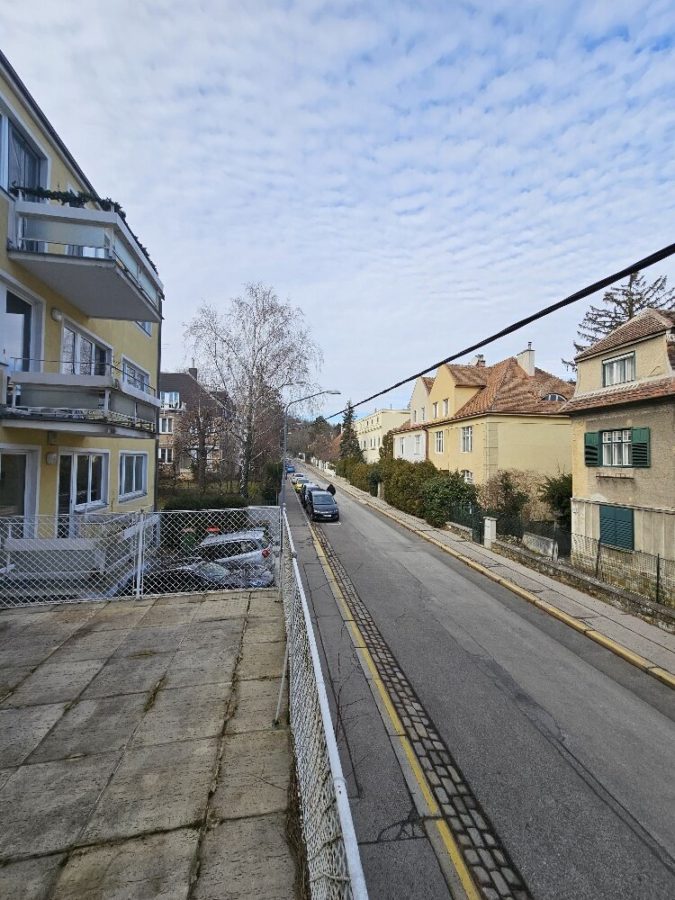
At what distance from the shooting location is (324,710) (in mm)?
2475

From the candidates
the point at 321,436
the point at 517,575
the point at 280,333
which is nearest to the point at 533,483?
the point at 517,575

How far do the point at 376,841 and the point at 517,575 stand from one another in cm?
1042

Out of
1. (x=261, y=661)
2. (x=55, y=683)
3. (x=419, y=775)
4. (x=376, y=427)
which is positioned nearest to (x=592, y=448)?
(x=419, y=775)

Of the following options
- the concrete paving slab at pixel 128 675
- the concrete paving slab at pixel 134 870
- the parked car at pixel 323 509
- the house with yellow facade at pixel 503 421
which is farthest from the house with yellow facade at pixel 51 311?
the house with yellow facade at pixel 503 421

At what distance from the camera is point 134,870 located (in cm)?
263

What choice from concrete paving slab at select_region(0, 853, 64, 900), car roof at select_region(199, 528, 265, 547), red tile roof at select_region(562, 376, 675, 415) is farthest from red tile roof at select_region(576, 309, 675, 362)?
concrete paving slab at select_region(0, 853, 64, 900)

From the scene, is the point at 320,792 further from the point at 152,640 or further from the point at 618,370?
the point at 618,370

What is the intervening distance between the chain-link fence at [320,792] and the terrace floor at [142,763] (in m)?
0.26

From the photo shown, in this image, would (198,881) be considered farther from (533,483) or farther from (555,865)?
(533,483)

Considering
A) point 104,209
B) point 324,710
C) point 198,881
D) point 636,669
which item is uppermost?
point 104,209

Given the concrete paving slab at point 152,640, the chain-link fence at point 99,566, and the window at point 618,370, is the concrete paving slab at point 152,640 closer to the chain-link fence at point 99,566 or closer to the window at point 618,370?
the chain-link fence at point 99,566

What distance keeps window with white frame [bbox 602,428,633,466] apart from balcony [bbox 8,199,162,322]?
1544cm

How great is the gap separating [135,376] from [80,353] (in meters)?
3.65

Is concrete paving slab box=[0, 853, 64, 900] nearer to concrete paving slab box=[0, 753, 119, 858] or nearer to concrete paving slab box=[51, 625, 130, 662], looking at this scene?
concrete paving slab box=[0, 753, 119, 858]
